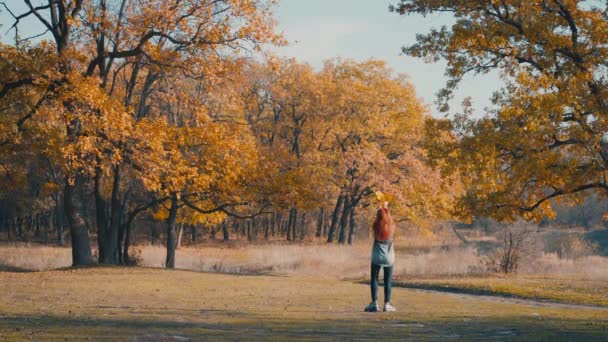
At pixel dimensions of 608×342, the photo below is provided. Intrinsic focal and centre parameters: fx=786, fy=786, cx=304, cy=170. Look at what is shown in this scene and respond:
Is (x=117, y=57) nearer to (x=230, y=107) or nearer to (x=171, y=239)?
(x=230, y=107)

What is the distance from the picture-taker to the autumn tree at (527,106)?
20.1m

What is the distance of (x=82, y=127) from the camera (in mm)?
25875

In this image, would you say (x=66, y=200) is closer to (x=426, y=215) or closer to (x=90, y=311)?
(x=90, y=311)

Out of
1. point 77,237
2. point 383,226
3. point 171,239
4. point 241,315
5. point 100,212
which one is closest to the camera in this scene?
point 241,315

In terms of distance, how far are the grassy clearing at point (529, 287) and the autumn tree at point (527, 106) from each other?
243cm

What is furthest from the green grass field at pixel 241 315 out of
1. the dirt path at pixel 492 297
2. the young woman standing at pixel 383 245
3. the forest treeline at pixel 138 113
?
the forest treeline at pixel 138 113

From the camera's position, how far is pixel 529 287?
84.0ft

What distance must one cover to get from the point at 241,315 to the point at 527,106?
1034 centimetres

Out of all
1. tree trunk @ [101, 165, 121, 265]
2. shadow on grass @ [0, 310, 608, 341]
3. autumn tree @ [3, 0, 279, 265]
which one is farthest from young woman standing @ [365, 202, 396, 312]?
tree trunk @ [101, 165, 121, 265]

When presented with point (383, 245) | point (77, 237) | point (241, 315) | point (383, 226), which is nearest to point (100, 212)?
point (77, 237)

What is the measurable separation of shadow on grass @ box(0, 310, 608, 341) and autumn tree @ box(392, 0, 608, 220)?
706cm

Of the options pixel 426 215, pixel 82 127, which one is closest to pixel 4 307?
pixel 82 127

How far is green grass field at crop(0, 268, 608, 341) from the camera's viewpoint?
11.3 m

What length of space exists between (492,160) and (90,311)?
39.3ft
